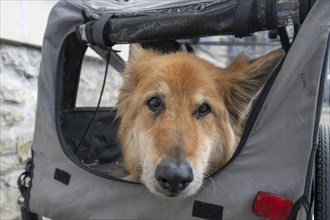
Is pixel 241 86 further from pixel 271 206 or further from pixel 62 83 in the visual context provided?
pixel 62 83

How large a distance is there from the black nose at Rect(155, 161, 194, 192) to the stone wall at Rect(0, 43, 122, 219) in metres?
1.82

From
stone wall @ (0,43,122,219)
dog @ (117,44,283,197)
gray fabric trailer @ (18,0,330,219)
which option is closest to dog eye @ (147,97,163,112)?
dog @ (117,44,283,197)

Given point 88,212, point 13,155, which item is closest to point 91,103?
point 13,155

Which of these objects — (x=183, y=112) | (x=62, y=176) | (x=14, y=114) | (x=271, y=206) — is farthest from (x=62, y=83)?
(x=271, y=206)

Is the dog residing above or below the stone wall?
above

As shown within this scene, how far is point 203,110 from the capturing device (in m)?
1.88

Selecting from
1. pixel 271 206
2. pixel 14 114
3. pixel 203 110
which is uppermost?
pixel 203 110

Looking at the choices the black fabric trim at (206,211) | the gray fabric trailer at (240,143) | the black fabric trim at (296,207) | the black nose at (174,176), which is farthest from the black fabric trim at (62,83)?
the black fabric trim at (296,207)

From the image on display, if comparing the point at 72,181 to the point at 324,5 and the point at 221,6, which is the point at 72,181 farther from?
the point at 324,5

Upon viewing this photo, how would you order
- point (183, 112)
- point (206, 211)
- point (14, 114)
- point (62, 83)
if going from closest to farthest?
point (206, 211) < point (183, 112) < point (62, 83) < point (14, 114)

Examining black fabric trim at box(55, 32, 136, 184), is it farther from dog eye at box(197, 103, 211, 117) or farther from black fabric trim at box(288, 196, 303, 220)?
black fabric trim at box(288, 196, 303, 220)

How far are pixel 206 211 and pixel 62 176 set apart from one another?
2.38 feet

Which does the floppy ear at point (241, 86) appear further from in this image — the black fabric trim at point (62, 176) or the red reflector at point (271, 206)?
the black fabric trim at point (62, 176)

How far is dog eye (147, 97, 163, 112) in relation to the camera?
1886mm
